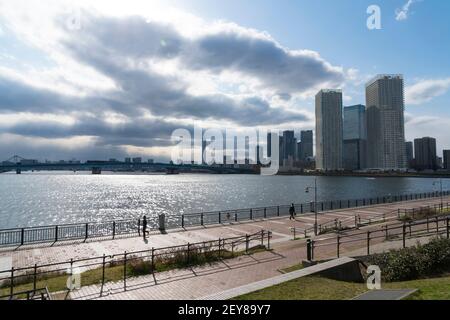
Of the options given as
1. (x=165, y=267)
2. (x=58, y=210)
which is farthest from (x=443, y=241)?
(x=58, y=210)

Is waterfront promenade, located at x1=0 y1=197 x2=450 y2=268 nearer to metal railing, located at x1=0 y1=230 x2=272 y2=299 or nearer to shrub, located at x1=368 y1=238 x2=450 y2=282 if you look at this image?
metal railing, located at x1=0 y1=230 x2=272 y2=299

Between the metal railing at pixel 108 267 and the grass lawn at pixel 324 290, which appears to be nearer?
the grass lawn at pixel 324 290

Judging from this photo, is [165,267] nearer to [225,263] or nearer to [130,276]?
[130,276]

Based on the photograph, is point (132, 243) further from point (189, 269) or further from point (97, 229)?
point (97, 229)

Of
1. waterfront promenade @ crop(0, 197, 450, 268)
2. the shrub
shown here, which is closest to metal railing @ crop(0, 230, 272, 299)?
waterfront promenade @ crop(0, 197, 450, 268)

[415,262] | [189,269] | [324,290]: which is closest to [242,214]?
[189,269]

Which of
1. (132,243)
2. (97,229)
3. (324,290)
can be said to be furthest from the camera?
(97,229)

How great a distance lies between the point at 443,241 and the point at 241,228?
49.1 feet

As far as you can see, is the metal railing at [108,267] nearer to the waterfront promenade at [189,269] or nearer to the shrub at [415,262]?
the waterfront promenade at [189,269]

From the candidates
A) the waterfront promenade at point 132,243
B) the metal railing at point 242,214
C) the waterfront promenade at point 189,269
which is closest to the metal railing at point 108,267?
the waterfront promenade at point 189,269

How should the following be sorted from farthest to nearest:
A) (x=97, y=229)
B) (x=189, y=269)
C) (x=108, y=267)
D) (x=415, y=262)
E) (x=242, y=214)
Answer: (x=242, y=214), (x=97, y=229), (x=108, y=267), (x=189, y=269), (x=415, y=262)

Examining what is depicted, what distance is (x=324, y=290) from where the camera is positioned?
8.46 meters

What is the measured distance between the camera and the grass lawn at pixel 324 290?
24.5ft
